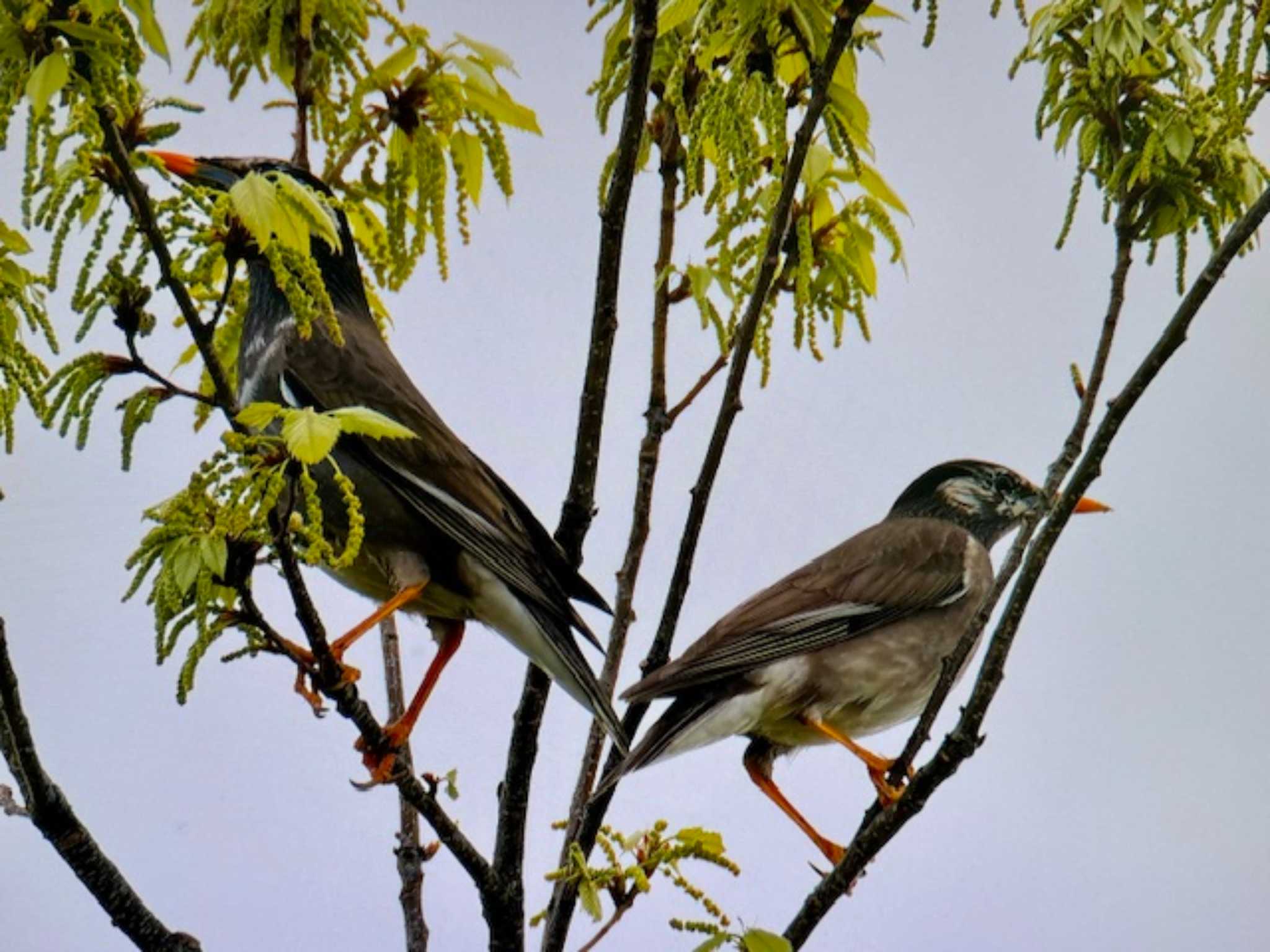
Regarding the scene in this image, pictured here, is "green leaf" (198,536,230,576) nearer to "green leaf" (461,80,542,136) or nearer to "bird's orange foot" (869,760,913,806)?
"green leaf" (461,80,542,136)

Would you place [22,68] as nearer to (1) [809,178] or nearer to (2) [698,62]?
(2) [698,62]

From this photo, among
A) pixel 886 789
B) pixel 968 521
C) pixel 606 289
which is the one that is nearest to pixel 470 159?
pixel 606 289

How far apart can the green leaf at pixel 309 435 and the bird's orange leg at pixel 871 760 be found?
1891 millimetres

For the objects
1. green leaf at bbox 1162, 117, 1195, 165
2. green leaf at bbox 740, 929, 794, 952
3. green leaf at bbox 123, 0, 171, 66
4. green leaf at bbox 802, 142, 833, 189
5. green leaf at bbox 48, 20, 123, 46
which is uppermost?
green leaf at bbox 802, 142, 833, 189

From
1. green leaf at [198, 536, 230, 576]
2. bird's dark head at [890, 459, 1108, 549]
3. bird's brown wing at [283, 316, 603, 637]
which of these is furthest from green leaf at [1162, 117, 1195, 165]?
bird's dark head at [890, 459, 1108, 549]

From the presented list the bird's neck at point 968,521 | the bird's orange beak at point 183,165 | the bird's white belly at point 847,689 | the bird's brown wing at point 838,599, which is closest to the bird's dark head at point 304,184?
the bird's orange beak at point 183,165

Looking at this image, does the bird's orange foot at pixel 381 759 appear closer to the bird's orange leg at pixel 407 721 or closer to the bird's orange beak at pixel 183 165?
the bird's orange leg at pixel 407 721

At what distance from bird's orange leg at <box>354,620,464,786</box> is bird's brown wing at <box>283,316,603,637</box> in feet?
1.11

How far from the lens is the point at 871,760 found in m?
4.99

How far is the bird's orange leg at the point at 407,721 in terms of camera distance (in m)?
3.83

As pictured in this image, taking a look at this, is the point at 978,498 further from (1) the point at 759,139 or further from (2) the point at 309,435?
(2) the point at 309,435

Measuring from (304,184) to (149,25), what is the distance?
1124mm

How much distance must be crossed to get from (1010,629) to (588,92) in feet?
5.52

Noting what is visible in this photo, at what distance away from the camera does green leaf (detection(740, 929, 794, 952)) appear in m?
3.50
